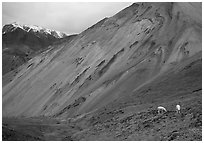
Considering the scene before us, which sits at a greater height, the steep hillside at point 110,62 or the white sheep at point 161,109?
the steep hillside at point 110,62

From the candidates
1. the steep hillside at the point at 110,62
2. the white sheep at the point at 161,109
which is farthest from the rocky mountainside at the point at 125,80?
the white sheep at the point at 161,109

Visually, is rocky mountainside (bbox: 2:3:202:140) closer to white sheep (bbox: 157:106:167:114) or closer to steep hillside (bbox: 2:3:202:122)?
steep hillside (bbox: 2:3:202:122)

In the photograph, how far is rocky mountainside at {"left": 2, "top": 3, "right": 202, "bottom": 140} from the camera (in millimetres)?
27719

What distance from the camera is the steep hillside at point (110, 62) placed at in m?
50.2

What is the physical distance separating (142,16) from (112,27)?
845cm

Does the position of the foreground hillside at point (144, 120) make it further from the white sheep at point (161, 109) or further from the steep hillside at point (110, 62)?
the steep hillside at point (110, 62)

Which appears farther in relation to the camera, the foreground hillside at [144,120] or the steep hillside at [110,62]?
the steep hillside at [110,62]

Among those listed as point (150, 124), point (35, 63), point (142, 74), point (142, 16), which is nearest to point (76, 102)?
point (142, 74)

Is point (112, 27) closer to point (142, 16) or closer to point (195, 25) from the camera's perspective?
point (142, 16)

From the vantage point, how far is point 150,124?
26.1 meters

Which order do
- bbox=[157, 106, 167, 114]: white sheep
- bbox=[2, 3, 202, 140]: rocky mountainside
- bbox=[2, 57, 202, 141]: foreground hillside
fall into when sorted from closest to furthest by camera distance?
bbox=[2, 57, 202, 141]: foreground hillside → bbox=[2, 3, 202, 140]: rocky mountainside → bbox=[157, 106, 167, 114]: white sheep

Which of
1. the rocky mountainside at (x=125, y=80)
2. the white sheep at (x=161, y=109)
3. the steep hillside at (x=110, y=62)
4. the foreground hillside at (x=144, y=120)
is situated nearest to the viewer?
the foreground hillside at (x=144, y=120)

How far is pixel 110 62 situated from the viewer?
205 feet

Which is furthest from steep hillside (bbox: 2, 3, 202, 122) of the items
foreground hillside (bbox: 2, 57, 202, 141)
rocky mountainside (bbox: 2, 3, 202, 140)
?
foreground hillside (bbox: 2, 57, 202, 141)
